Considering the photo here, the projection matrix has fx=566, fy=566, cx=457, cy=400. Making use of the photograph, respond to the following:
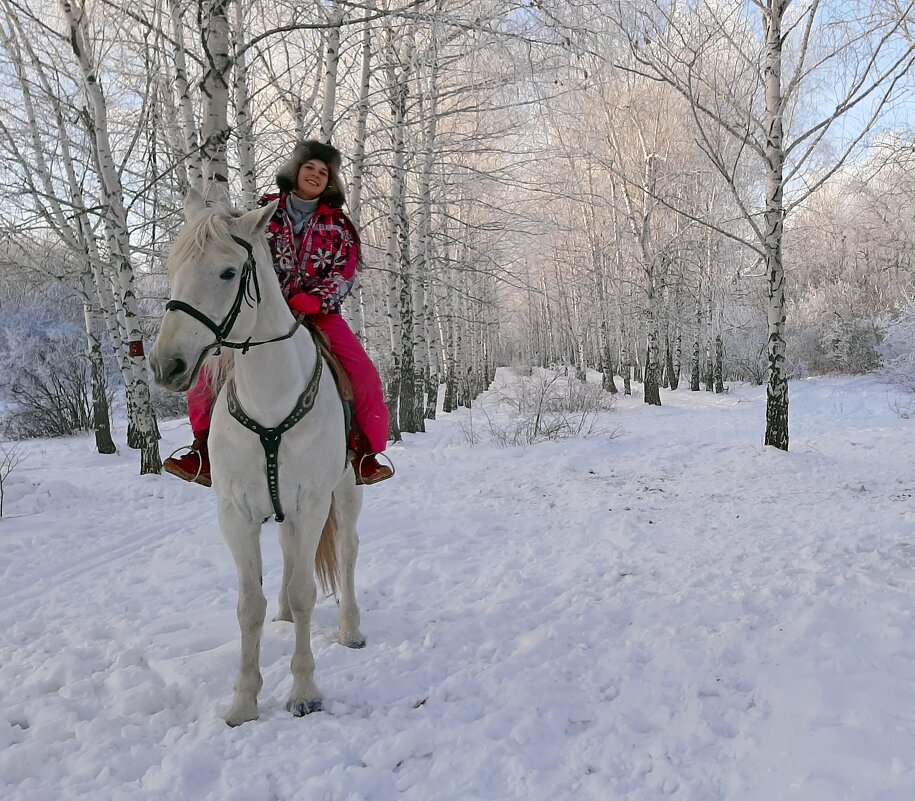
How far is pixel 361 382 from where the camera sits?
3186 mm

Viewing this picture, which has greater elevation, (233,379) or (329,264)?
(329,264)

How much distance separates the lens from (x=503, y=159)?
1648 cm

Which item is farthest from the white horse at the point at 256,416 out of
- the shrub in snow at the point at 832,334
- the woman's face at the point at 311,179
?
the shrub in snow at the point at 832,334

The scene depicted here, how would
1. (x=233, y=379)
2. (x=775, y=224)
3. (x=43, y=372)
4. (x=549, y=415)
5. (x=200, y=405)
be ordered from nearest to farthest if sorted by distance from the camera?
1. (x=233, y=379)
2. (x=200, y=405)
3. (x=775, y=224)
4. (x=549, y=415)
5. (x=43, y=372)

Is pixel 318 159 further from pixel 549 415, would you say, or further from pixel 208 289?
pixel 549 415

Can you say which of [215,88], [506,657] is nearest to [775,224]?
[215,88]

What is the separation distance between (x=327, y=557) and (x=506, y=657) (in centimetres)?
118

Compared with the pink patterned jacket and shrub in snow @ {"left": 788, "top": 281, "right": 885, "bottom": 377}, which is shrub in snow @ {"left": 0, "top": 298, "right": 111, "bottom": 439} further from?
shrub in snow @ {"left": 788, "top": 281, "right": 885, "bottom": 377}

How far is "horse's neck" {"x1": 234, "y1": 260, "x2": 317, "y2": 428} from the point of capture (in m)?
2.41

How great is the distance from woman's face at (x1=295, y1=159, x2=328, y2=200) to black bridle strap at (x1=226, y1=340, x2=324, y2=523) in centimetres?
114

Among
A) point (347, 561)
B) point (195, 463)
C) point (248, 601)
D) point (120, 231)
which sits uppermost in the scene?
point (120, 231)

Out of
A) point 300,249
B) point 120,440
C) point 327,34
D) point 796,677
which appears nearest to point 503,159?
point 327,34

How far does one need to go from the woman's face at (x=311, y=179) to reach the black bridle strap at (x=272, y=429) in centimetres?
114

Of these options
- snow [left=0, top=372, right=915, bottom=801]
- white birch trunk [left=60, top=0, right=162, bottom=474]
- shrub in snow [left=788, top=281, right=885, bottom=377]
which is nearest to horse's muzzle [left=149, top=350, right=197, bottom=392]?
snow [left=0, top=372, right=915, bottom=801]
